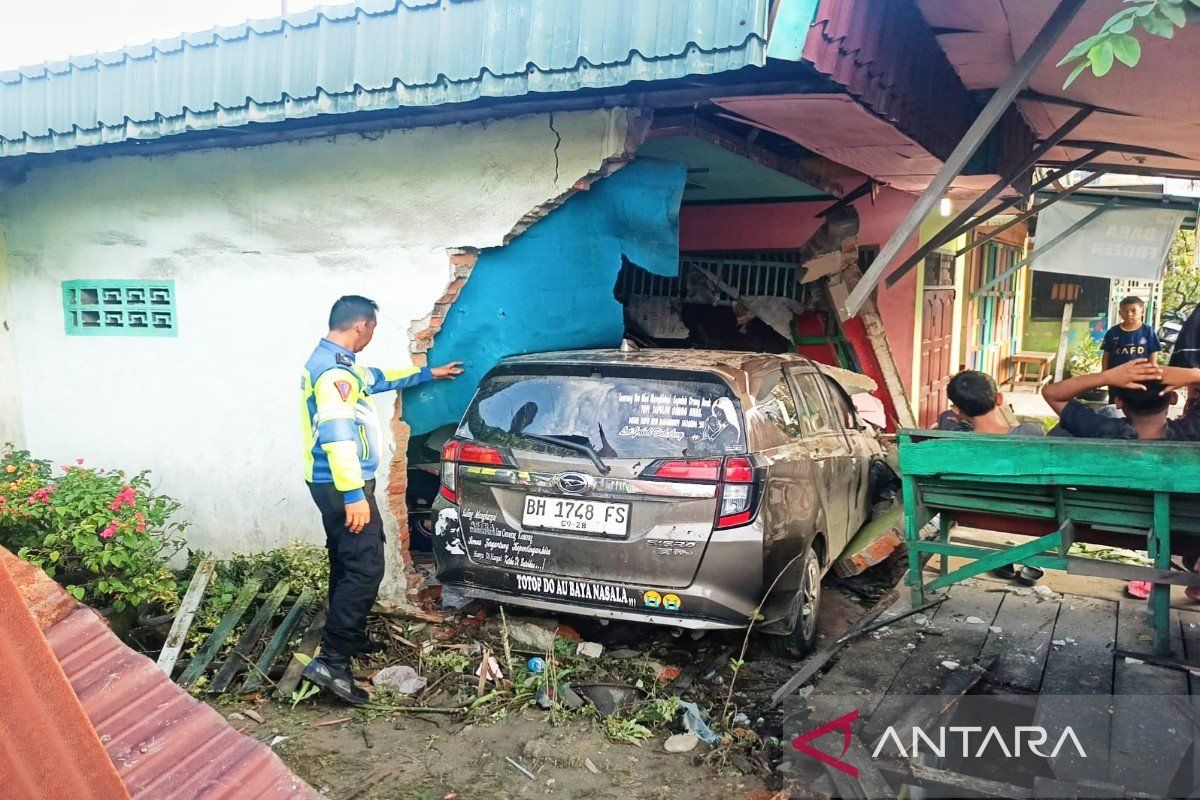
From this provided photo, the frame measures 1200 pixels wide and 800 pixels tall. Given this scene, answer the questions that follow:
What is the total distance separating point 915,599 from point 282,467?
4.05 m

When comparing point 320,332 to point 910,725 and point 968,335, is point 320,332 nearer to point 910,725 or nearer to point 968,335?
point 910,725

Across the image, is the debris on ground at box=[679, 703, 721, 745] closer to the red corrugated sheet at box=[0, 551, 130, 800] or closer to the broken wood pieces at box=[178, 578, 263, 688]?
the broken wood pieces at box=[178, 578, 263, 688]

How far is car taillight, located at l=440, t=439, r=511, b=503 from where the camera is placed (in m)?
4.42

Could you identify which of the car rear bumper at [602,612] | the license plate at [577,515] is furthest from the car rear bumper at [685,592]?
the license plate at [577,515]

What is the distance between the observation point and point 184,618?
15.8 ft

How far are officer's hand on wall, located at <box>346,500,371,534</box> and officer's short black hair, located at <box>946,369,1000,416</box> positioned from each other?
326cm

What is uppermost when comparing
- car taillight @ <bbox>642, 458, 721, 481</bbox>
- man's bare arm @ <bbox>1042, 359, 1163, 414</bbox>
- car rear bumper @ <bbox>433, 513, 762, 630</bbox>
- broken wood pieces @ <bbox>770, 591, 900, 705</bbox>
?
man's bare arm @ <bbox>1042, 359, 1163, 414</bbox>

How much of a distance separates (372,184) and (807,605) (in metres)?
3.60

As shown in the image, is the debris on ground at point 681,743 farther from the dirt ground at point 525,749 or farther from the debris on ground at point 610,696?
the debris on ground at point 610,696

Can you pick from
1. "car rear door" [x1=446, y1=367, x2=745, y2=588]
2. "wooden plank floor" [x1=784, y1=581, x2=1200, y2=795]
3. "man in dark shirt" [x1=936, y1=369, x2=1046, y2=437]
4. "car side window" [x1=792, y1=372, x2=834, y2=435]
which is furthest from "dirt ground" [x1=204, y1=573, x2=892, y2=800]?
"man in dark shirt" [x1=936, y1=369, x2=1046, y2=437]

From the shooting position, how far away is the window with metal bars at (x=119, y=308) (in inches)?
238

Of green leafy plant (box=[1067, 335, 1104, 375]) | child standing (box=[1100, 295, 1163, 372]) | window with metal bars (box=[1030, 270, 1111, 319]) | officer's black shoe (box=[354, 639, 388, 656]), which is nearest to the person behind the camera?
officer's black shoe (box=[354, 639, 388, 656])

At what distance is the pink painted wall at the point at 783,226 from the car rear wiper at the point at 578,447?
524 cm

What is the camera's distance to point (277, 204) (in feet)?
18.1
